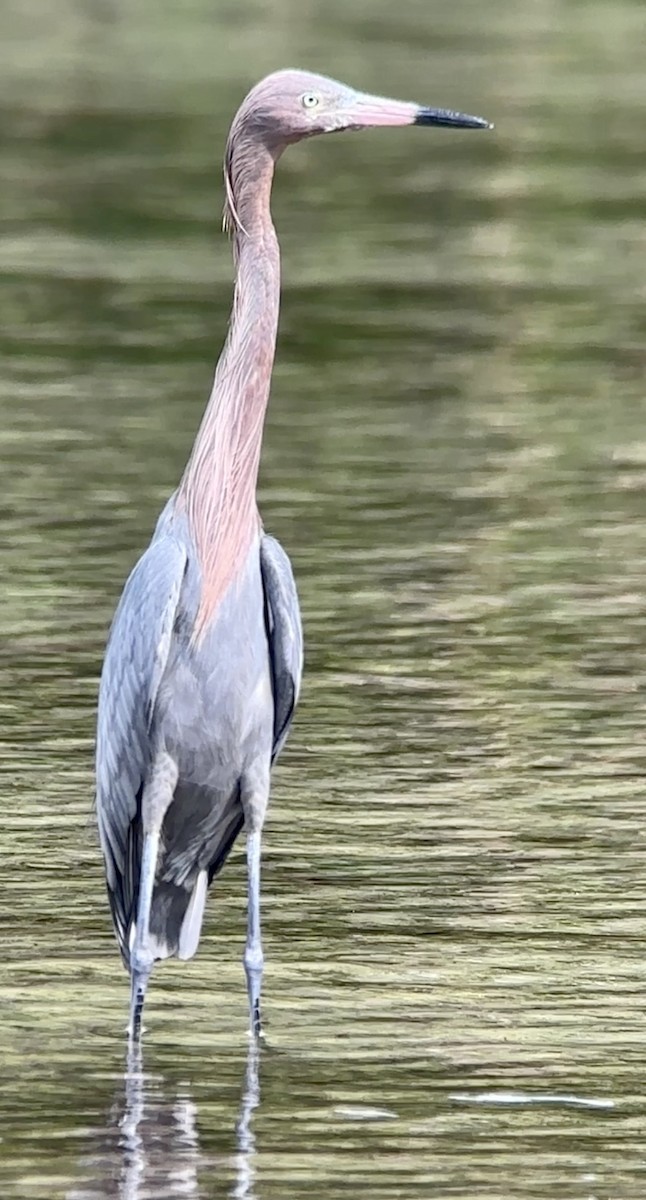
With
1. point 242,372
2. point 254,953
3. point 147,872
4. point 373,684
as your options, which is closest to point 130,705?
point 147,872

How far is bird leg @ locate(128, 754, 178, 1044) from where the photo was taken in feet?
22.1

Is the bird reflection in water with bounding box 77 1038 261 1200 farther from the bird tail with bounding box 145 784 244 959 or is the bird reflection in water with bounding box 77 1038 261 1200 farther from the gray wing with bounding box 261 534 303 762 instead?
the gray wing with bounding box 261 534 303 762

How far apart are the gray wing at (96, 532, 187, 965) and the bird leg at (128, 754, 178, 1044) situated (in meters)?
0.05

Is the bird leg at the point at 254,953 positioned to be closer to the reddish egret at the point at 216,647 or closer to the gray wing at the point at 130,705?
the reddish egret at the point at 216,647

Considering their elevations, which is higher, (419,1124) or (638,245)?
(638,245)

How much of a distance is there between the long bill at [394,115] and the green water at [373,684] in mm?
2166

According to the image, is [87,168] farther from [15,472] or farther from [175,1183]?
[175,1183]

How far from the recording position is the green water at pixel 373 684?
20.5 ft

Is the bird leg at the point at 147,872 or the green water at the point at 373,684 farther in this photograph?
the bird leg at the point at 147,872

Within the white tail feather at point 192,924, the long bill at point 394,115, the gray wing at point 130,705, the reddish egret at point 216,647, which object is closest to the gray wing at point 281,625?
the reddish egret at point 216,647

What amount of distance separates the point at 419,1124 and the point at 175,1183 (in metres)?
0.62

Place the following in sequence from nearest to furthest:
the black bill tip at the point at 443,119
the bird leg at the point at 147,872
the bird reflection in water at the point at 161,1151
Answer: the bird reflection in water at the point at 161,1151 < the bird leg at the point at 147,872 < the black bill tip at the point at 443,119

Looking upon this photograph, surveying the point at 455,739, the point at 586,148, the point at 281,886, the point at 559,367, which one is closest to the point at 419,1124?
the point at 281,886

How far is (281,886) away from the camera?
7.81 metres
